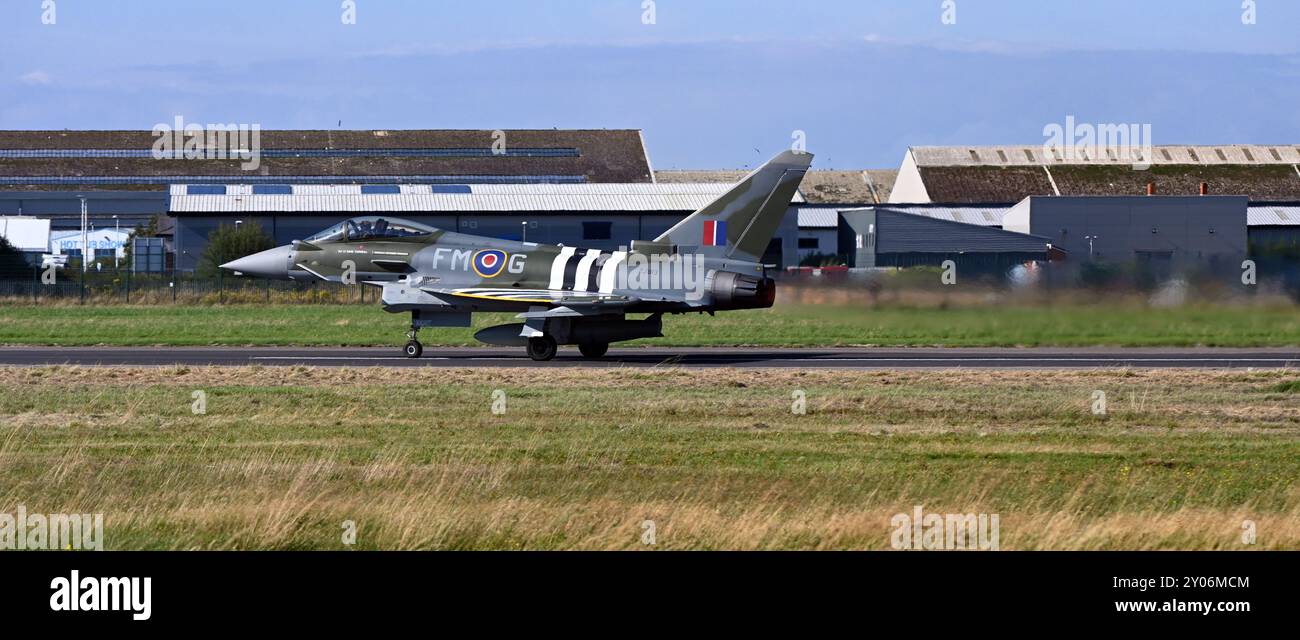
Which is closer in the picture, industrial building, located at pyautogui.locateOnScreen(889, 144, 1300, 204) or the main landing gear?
the main landing gear

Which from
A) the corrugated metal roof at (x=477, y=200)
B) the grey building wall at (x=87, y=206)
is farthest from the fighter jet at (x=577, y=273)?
the grey building wall at (x=87, y=206)

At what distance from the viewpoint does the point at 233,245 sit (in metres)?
72.2

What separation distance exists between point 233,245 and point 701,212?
47609 millimetres

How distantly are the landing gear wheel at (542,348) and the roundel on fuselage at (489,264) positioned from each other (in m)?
1.78

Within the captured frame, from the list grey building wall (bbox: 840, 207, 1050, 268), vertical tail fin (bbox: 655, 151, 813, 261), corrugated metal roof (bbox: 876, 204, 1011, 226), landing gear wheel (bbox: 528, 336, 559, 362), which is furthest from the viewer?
corrugated metal roof (bbox: 876, 204, 1011, 226)

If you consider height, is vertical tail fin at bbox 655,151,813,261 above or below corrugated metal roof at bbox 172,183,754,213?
below

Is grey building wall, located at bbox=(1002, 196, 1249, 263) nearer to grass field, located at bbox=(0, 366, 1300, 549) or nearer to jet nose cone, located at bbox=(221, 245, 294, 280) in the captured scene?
jet nose cone, located at bbox=(221, 245, 294, 280)

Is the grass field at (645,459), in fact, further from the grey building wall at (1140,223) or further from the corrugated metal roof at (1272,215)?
the corrugated metal roof at (1272,215)

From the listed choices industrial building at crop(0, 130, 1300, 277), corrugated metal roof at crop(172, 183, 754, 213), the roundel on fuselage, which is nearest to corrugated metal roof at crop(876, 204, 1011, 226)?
industrial building at crop(0, 130, 1300, 277)

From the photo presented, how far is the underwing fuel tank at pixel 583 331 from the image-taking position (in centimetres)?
3086

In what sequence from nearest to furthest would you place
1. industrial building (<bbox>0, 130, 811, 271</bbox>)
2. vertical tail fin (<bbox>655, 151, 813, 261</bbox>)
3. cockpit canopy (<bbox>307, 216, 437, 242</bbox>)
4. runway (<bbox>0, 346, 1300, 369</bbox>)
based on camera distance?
runway (<bbox>0, 346, 1300, 369</bbox>), vertical tail fin (<bbox>655, 151, 813, 261</bbox>), cockpit canopy (<bbox>307, 216, 437, 242</bbox>), industrial building (<bbox>0, 130, 811, 271</bbox>)

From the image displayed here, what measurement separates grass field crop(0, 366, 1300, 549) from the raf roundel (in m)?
5.69

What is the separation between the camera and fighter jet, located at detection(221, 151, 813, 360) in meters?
30.2

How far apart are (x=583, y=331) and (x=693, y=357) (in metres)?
2.85
